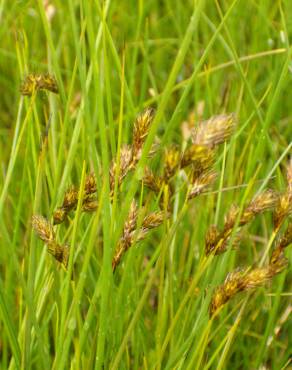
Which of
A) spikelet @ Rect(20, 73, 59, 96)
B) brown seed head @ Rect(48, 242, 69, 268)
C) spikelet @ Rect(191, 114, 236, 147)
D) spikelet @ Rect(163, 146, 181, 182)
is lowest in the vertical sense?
brown seed head @ Rect(48, 242, 69, 268)

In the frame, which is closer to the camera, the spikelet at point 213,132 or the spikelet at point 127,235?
the spikelet at point 213,132

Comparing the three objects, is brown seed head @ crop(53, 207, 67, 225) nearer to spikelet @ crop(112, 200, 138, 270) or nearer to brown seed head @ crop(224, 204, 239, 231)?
spikelet @ crop(112, 200, 138, 270)

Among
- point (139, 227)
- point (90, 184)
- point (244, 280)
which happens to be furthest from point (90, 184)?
point (244, 280)

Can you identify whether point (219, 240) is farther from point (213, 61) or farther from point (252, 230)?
point (213, 61)

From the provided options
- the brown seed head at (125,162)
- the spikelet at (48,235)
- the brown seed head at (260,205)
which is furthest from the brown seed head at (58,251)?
the brown seed head at (260,205)

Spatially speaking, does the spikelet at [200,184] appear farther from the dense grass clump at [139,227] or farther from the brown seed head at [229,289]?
the brown seed head at [229,289]

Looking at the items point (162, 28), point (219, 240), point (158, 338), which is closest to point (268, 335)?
point (158, 338)

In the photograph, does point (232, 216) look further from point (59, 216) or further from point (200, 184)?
point (59, 216)

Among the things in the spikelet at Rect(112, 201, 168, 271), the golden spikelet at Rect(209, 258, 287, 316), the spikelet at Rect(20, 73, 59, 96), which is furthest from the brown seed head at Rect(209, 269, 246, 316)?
the spikelet at Rect(20, 73, 59, 96)
